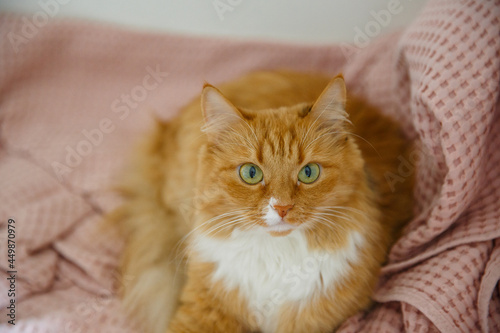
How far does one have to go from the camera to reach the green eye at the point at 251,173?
1.15 m

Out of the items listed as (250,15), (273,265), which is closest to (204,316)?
(273,265)

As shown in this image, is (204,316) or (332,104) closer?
(332,104)

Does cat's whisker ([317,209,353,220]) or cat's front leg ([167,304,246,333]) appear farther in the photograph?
cat's front leg ([167,304,246,333])

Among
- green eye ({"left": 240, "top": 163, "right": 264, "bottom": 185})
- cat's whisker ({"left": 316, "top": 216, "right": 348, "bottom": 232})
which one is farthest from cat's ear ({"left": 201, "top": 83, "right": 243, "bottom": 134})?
cat's whisker ({"left": 316, "top": 216, "right": 348, "bottom": 232})

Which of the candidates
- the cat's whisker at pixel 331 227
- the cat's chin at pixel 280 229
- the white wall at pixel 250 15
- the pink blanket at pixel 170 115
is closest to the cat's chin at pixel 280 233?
the cat's chin at pixel 280 229

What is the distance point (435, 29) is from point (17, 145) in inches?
76.8

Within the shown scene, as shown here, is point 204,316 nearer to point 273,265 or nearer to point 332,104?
point 273,265

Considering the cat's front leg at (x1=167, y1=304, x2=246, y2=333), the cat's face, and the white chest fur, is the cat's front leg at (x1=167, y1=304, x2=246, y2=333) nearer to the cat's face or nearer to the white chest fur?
the white chest fur

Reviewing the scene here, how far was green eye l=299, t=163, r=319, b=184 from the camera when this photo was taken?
45.5 inches

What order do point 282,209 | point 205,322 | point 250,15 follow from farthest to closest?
point 250,15 < point 205,322 < point 282,209

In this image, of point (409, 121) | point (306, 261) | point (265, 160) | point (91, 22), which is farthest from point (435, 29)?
point (91, 22)

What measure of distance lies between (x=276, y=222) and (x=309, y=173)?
0.18 metres

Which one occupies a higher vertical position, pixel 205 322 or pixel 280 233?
pixel 280 233

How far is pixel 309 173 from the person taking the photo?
3.82 ft
